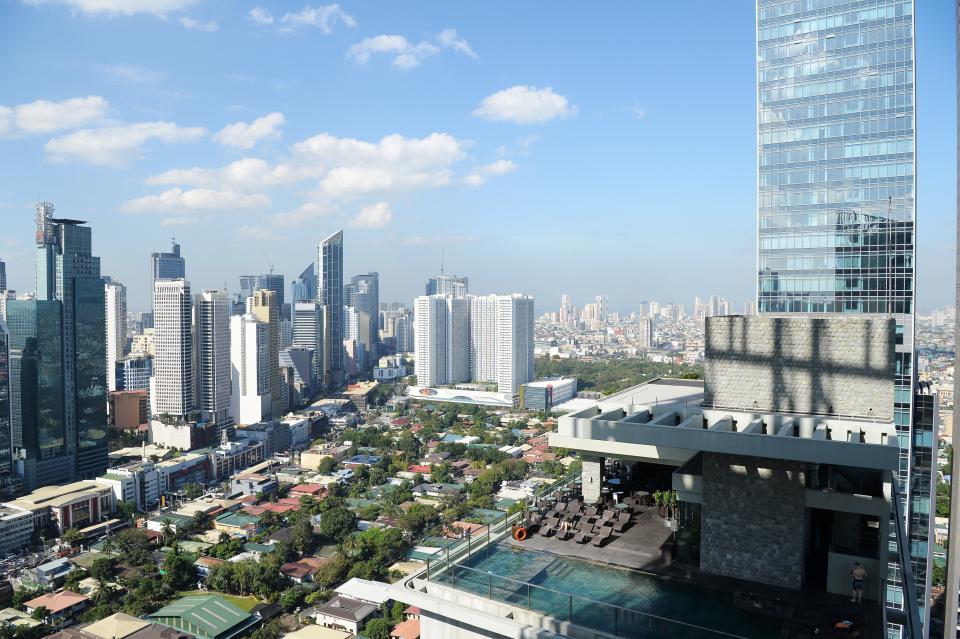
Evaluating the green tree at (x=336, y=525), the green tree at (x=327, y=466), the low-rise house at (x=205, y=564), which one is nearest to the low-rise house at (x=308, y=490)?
the green tree at (x=327, y=466)

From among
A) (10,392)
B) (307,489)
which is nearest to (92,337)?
(10,392)

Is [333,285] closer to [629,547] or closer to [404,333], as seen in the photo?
[404,333]

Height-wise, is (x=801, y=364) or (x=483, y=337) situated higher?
(x=801, y=364)

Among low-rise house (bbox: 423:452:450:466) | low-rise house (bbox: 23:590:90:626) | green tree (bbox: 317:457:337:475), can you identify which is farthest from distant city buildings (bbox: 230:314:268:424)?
low-rise house (bbox: 23:590:90:626)

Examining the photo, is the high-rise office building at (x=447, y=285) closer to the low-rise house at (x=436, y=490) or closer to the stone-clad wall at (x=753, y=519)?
the low-rise house at (x=436, y=490)

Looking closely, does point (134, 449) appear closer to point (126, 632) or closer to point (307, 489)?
point (307, 489)

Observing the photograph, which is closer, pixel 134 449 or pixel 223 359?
pixel 134 449

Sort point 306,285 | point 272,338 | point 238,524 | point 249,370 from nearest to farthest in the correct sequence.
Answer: point 238,524
point 249,370
point 272,338
point 306,285

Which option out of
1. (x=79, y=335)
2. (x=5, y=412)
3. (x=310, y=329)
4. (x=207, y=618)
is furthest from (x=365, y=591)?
(x=310, y=329)
